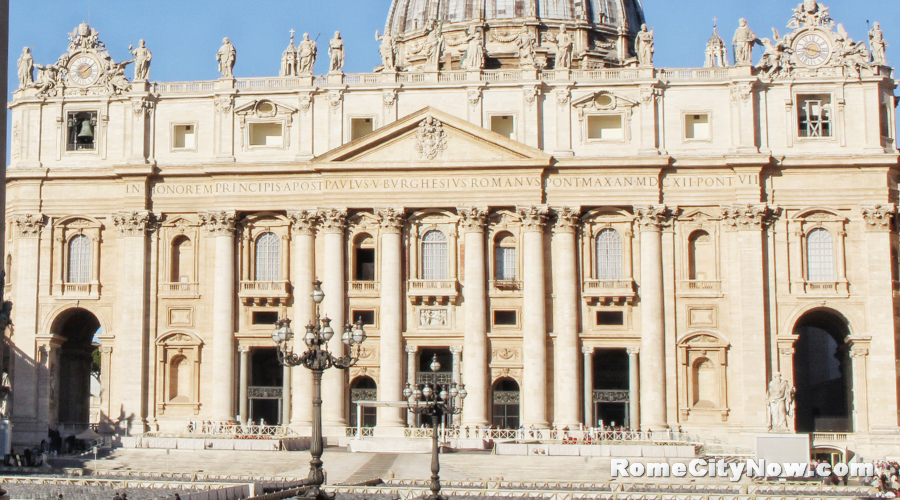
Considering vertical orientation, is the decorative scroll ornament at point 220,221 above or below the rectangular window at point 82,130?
below

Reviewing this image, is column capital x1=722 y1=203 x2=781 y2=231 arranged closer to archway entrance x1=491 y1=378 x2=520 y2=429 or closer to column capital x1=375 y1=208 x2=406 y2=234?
archway entrance x1=491 y1=378 x2=520 y2=429

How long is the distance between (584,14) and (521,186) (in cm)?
2287

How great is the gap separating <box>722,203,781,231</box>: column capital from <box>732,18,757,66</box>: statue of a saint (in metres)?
6.56

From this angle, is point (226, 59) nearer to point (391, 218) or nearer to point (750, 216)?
point (391, 218)

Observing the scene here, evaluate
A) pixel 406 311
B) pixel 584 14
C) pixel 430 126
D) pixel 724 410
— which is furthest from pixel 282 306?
pixel 584 14

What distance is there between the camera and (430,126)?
65875 mm

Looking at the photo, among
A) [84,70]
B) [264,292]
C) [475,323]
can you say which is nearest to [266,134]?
[264,292]

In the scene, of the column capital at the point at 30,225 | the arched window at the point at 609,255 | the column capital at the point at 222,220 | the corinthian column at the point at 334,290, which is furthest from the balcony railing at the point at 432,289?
the column capital at the point at 30,225

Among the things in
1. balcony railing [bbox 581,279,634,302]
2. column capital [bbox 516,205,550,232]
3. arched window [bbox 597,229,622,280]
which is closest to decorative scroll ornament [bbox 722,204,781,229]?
arched window [bbox 597,229,622,280]

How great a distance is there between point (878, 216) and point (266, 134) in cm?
2786

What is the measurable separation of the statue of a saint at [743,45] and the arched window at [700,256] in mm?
7863

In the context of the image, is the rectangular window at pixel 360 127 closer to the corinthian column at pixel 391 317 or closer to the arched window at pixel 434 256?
the corinthian column at pixel 391 317

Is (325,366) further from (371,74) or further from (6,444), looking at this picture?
(371,74)

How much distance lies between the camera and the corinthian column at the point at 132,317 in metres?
66.1
